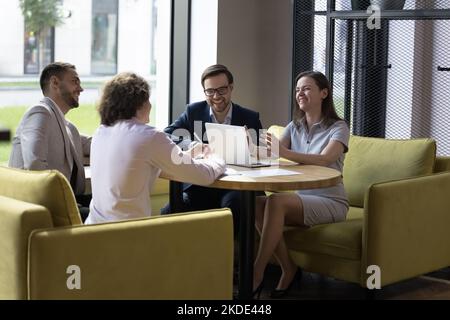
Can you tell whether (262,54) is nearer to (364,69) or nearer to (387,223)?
(364,69)

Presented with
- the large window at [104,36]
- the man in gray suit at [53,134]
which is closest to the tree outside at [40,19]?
the large window at [104,36]

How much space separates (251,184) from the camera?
3783 millimetres

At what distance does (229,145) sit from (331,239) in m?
0.73

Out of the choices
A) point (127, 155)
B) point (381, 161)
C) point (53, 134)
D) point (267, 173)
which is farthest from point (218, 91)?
point (127, 155)

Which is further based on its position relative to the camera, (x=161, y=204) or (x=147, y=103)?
(x=161, y=204)

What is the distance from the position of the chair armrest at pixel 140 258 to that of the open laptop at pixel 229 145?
0.81 meters

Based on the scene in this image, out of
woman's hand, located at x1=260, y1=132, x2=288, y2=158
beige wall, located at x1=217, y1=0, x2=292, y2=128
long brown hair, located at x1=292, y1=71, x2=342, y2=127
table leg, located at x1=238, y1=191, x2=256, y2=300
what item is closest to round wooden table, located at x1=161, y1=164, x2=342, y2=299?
table leg, located at x1=238, y1=191, x2=256, y2=300

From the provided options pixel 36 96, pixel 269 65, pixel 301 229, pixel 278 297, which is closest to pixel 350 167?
pixel 301 229

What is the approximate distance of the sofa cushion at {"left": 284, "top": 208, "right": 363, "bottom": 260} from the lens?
4.35 m

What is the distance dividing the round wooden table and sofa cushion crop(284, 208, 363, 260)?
1.15 ft

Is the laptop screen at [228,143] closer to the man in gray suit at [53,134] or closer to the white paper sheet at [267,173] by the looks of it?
the white paper sheet at [267,173]
